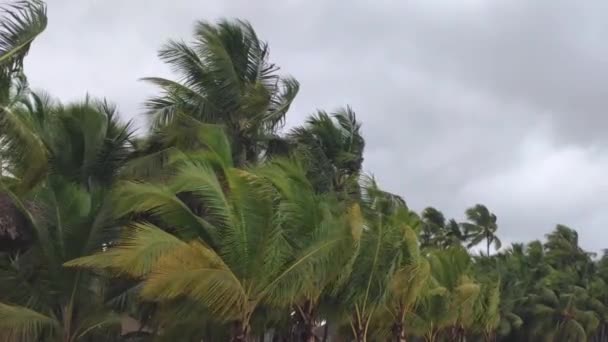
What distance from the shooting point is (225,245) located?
52.0 feet

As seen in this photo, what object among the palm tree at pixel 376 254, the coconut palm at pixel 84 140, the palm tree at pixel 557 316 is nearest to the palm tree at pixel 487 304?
the palm tree at pixel 557 316

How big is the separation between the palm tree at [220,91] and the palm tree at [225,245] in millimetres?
4357

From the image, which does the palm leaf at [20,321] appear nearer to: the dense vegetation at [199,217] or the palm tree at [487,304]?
the dense vegetation at [199,217]

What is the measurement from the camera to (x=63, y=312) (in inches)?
742

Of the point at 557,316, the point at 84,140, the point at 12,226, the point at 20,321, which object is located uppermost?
the point at 557,316

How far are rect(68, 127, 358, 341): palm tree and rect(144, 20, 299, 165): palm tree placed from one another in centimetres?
436

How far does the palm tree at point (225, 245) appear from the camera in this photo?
14.5 meters

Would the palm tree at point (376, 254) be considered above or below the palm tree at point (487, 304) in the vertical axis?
below

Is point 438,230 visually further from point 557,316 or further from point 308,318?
point 308,318

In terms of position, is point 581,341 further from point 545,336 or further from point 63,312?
point 63,312

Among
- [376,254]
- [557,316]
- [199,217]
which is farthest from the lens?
[557,316]

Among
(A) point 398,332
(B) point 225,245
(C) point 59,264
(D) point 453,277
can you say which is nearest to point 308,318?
(B) point 225,245

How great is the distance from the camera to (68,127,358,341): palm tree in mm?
14477

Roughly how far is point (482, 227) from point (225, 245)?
2004 inches
